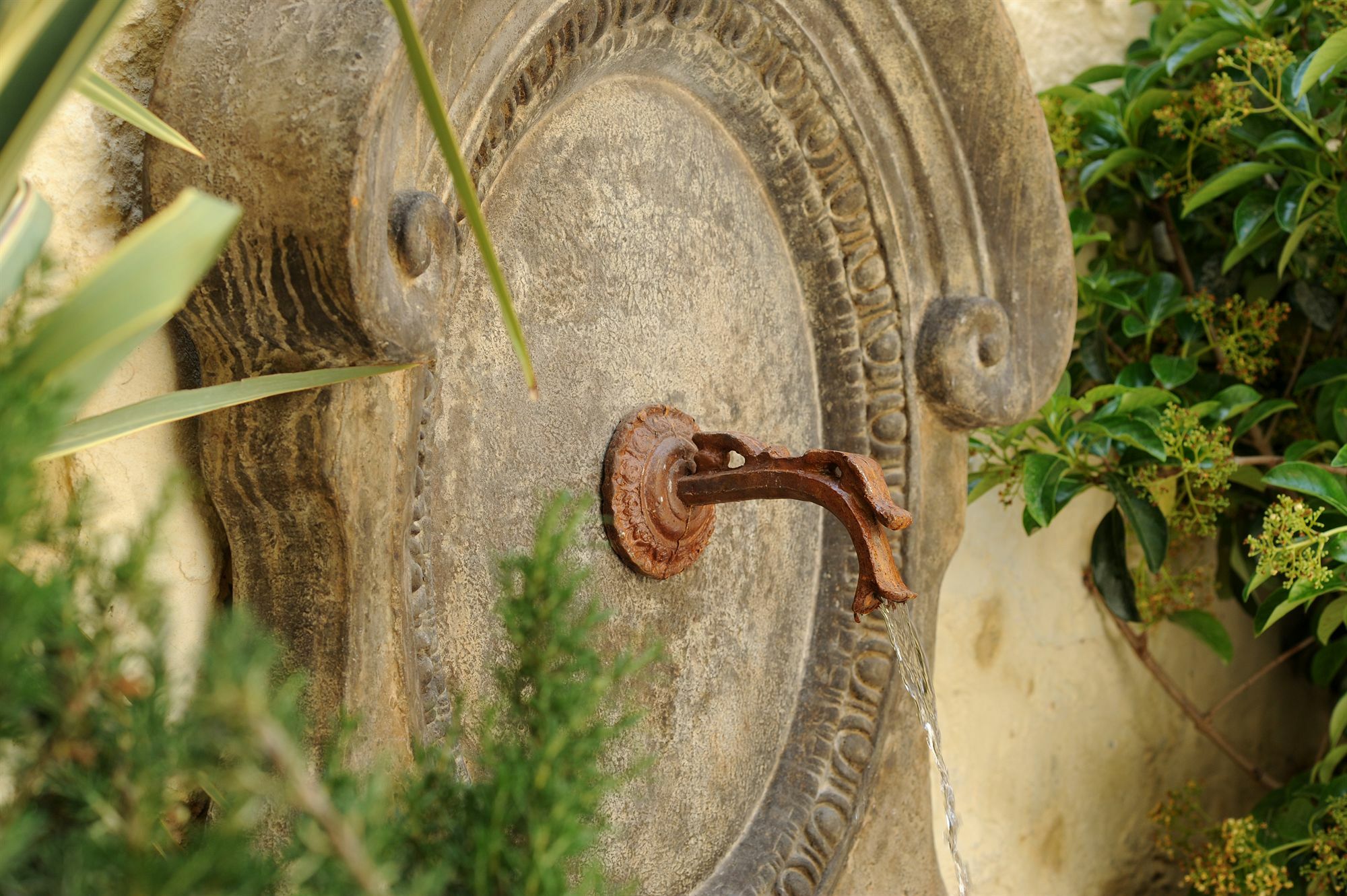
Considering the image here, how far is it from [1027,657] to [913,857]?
56 cm

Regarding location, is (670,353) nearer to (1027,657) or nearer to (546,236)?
(546,236)

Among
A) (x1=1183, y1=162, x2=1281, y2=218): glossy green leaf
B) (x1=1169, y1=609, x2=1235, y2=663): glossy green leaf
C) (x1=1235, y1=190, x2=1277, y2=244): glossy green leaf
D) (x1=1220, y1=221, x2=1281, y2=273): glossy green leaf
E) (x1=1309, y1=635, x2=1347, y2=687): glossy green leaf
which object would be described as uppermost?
(x1=1183, y1=162, x2=1281, y2=218): glossy green leaf

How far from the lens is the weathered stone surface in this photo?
613 millimetres

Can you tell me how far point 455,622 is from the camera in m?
0.78

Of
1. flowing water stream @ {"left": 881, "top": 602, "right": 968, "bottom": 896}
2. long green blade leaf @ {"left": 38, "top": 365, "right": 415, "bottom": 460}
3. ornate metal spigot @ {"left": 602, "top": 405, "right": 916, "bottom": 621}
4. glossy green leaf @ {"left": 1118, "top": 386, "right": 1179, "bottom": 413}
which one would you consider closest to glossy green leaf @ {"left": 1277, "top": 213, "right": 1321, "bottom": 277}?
glossy green leaf @ {"left": 1118, "top": 386, "right": 1179, "bottom": 413}

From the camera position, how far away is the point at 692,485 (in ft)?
2.98

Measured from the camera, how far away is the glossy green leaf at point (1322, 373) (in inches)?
58.3

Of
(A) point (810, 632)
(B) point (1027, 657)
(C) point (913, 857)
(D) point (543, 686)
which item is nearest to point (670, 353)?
(A) point (810, 632)

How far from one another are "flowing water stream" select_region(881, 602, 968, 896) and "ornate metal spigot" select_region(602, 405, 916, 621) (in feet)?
0.20

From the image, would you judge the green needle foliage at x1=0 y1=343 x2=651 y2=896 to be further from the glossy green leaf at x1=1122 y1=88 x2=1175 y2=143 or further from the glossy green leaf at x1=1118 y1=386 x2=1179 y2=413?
the glossy green leaf at x1=1122 y1=88 x2=1175 y2=143

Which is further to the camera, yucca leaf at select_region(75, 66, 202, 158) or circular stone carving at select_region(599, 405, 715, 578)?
circular stone carving at select_region(599, 405, 715, 578)

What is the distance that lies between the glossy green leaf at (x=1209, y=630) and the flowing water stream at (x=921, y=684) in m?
0.65

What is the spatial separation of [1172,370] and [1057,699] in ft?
1.53

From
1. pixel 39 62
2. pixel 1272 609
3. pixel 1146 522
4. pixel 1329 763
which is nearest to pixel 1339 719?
pixel 1329 763
